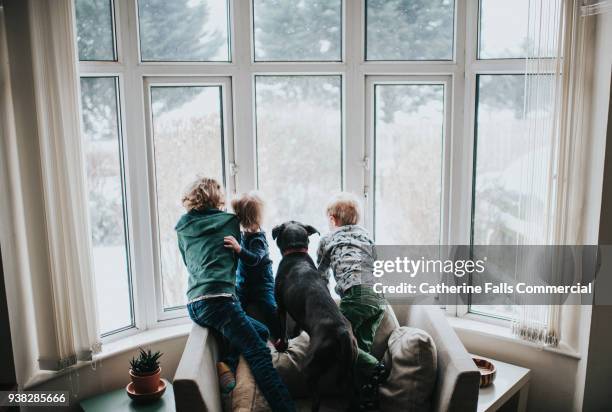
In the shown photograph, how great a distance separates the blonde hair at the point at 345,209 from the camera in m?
2.92

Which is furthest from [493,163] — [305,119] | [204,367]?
[204,367]

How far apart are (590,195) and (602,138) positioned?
27cm

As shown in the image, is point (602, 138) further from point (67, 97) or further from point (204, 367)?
point (67, 97)

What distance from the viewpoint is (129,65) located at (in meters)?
2.90

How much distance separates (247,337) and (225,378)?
0.19 meters

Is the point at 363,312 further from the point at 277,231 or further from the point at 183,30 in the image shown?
the point at 183,30

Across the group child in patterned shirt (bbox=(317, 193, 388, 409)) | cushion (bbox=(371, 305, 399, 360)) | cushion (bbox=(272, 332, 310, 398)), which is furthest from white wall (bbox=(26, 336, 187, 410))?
cushion (bbox=(371, 305, 399, 360))

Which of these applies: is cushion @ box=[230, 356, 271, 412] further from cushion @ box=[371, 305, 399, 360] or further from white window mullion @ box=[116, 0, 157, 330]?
white window mullion @ box=[116, 0, 157, 330]

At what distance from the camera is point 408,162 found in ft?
10.8

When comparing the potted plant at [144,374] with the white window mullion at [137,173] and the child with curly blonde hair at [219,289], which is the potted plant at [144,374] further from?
the white window mullion at [137,173]

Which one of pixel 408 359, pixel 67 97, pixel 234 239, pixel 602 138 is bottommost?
pixel 408 359

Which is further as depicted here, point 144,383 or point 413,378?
point 144,383

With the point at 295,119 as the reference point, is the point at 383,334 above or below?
below

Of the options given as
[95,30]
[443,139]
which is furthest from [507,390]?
[95,30]
